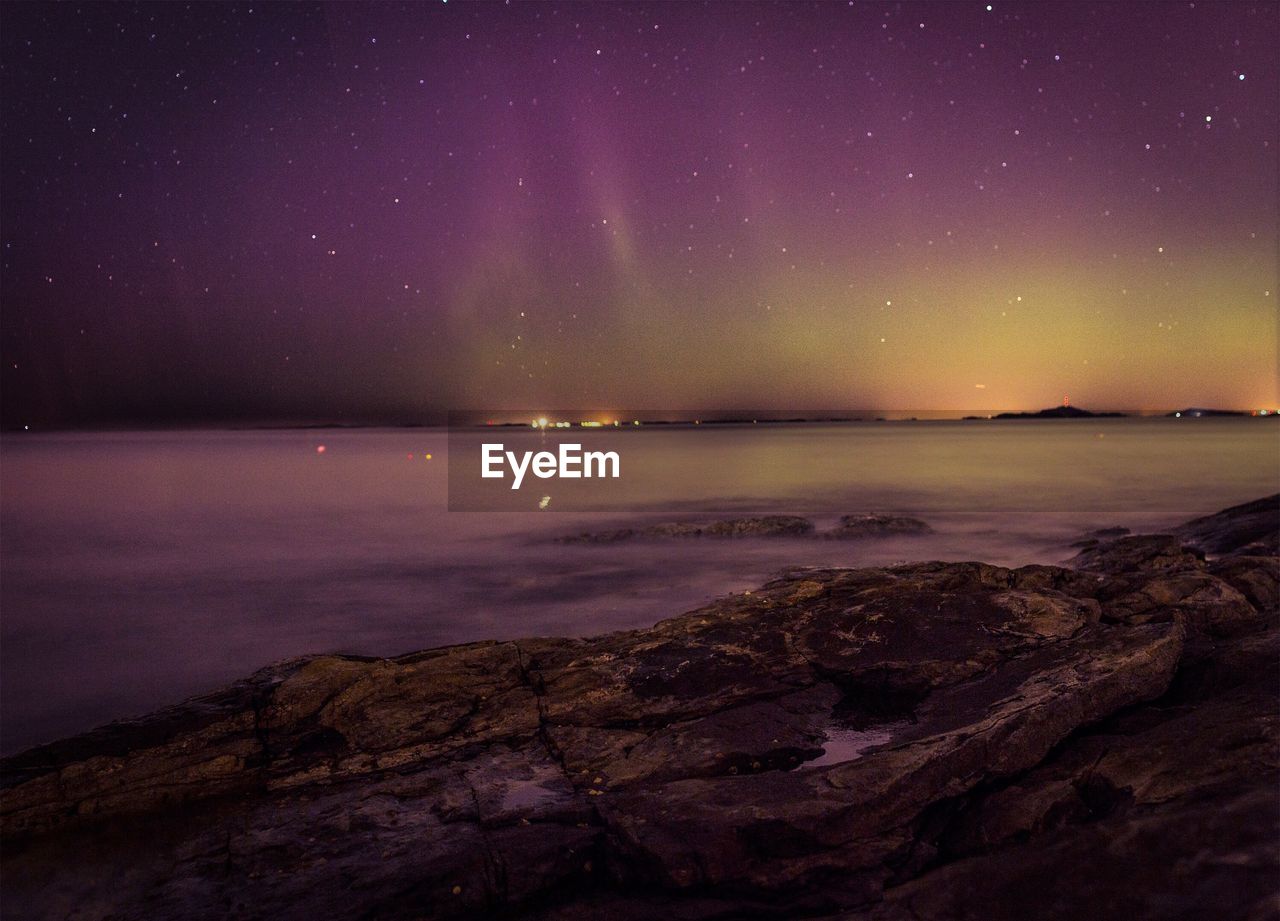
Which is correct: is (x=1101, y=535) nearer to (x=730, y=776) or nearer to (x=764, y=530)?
(x=764, y=530)

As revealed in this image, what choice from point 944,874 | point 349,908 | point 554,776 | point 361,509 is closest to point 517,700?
point 554,776

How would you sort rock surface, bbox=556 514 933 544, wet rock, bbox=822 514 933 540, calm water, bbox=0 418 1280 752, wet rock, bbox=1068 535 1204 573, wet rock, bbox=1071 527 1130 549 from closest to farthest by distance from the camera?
1. wet rock, bbox=1068 535 1204 573
2. calm water, bbox=0 418 1280 752
3. wet rock, bbox=1071 527 1130 549
4. wet rock, bbox=822 514 933 540
5. rock surface, bbox=556 514 933 544

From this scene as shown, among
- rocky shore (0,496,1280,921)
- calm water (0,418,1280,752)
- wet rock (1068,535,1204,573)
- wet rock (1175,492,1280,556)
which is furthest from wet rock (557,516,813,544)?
rocky shore (0,496,1280,921)

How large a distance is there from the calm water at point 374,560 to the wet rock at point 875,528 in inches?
34.3

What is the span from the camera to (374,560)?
2127cm

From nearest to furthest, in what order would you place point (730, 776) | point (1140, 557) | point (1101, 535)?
point (730, 776) < point (1140, 557) < point (1101, 535)

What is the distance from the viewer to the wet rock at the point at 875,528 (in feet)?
69.5

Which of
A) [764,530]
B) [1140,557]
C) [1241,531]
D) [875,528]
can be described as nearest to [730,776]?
[1140,557]

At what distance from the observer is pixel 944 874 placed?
12.7 feet

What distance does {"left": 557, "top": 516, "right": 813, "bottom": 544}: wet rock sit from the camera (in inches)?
842

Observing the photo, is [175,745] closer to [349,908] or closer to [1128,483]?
[349,908]

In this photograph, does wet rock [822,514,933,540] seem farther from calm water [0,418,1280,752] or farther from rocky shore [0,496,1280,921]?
rocky shore [0,496,1280,921]

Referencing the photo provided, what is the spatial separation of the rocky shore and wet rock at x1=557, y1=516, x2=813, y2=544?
1277 cm

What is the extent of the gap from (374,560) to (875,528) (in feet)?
46.8
